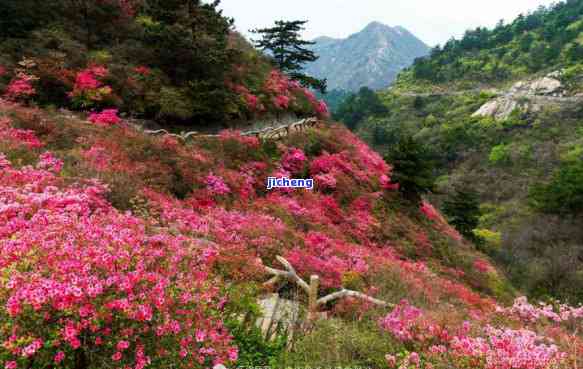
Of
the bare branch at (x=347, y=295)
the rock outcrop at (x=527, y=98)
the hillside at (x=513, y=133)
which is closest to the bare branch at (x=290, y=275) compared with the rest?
the bare branch at (x=347, y=295)

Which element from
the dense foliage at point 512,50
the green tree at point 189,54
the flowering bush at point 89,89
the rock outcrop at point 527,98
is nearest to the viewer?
the flowering bush at point 89,89

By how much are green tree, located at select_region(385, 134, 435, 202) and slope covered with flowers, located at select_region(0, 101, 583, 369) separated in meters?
0.96

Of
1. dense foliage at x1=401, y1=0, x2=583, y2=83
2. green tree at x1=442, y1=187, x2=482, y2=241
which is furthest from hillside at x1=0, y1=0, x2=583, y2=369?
dense foliage at x1=401, y1=0, x2=583, y2=83

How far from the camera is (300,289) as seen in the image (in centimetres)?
704

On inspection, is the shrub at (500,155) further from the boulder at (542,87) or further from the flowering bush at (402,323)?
the flowering bush at (402,323)

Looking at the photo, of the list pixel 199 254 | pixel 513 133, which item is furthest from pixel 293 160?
pixel 513 133

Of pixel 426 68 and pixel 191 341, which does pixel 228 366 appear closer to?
pixel 191 341

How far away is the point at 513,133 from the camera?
54594 mm

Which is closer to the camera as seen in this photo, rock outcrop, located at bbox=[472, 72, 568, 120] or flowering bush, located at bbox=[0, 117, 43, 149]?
flowering bush, located at bbox=[0, 117, 43, 149]

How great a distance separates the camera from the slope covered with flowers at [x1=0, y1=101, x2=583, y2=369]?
2.79 m

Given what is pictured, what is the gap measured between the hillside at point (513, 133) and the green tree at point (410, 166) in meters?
1.02

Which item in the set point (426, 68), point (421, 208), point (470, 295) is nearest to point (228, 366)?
point (470, 295)

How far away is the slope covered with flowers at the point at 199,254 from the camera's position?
279cm

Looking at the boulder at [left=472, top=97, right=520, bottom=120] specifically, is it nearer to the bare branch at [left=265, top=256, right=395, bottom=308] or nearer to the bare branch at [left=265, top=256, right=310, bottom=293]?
the bare branch at [left=265, top=256, right=395, bottom=308]
